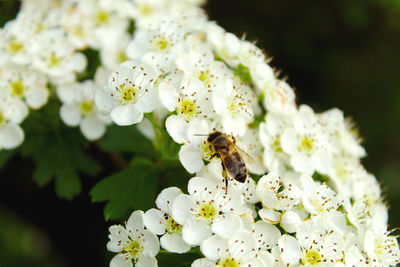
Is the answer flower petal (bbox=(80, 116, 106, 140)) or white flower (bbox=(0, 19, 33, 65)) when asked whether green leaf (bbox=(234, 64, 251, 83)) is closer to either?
flower petal (bbox=(80, 116, 106, 140))

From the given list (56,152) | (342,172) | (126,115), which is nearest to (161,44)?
(126,115)

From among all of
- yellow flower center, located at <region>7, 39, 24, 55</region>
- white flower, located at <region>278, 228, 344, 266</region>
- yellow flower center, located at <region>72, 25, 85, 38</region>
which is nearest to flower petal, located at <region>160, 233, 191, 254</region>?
white flower, located at <region>278, 228, 344, 266</region>

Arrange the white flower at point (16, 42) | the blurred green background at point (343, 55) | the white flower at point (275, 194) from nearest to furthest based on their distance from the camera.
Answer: the white flower at point (275, 194), the white flower at point (16, 42), the blurred green background at point (343, 55)

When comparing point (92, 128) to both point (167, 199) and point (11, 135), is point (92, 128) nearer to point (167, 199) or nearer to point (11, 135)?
point (11, 135)

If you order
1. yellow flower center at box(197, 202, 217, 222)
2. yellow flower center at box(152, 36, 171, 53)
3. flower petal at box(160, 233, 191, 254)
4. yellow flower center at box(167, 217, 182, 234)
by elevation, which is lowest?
flower petal at box(160, 233, 191, 254)

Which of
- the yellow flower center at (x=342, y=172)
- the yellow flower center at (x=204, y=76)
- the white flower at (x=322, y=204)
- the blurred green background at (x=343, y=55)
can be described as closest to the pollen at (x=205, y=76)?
the yellow flower center at (x=204, y=76)

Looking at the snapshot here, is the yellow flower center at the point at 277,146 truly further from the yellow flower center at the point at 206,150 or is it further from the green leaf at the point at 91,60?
the green leaf at the point at 91,60

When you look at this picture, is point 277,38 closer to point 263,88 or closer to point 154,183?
point 263,88
